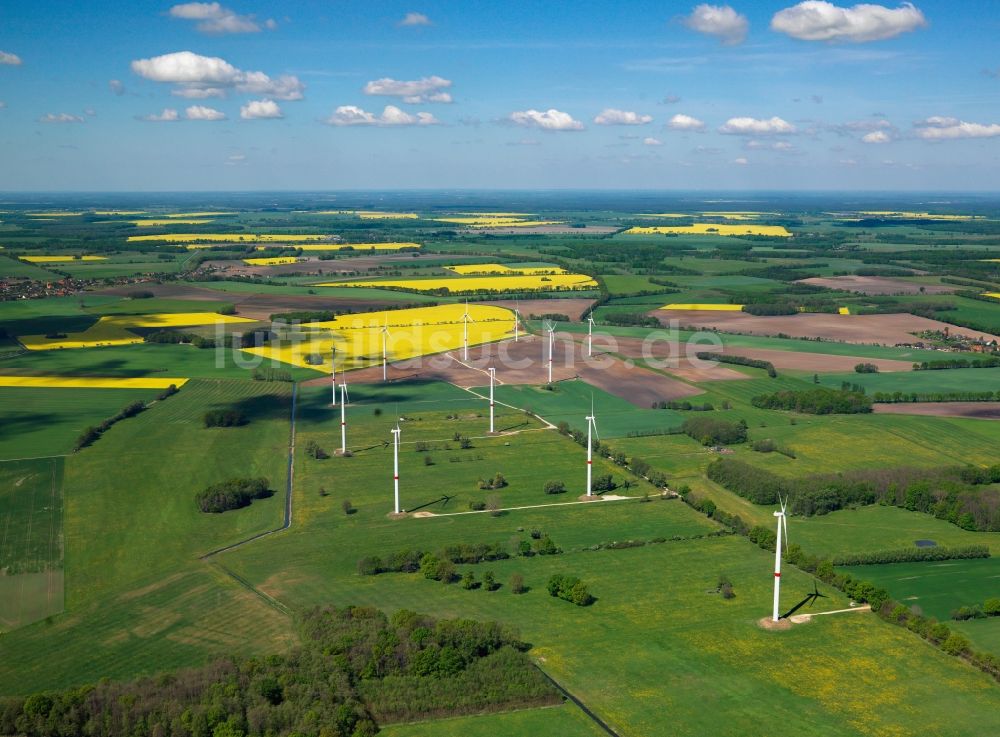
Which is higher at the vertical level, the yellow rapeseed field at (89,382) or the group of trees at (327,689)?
the yellow rapeseed field at (89,382)

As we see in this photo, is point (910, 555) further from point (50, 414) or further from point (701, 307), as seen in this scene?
point (701, 307)

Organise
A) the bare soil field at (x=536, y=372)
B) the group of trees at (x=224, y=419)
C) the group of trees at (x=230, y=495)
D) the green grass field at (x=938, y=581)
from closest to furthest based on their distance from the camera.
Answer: the green grass field at (x=938, y=581), the group of trees at (x=230, y=495), the group of trees at (x=224, y=419), the bare soil field at (x=536, y=372)

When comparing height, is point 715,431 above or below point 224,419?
below

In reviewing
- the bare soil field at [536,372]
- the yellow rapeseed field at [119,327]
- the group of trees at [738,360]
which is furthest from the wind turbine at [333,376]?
the group of trees at [738,360]

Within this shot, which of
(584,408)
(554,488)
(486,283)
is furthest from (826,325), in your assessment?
(554,488)

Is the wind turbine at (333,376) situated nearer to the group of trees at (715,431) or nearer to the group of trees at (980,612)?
the group of trees at (715,431)

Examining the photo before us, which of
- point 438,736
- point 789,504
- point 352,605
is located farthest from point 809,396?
point 438,736
